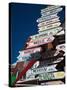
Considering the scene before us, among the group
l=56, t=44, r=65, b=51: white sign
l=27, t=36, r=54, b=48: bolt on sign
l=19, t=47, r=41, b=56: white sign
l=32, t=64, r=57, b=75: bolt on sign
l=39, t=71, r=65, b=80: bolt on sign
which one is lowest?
l=39, t=71, r=65, b=80: bolt on sign

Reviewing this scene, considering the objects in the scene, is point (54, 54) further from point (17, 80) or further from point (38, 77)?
point (17, 80)

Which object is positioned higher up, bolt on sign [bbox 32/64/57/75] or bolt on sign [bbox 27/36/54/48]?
bolt on sign [bbox 27/36/54/48]

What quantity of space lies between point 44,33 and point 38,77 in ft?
1.34

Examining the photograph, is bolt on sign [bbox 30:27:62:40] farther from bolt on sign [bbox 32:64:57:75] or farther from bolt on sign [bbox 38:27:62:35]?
bolt on sign [bbox 32:64:57:75]

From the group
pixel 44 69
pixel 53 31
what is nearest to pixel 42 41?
pixel 53 31

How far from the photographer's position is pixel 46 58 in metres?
2.15

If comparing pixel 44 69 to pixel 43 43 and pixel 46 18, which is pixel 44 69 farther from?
pixel 46 18

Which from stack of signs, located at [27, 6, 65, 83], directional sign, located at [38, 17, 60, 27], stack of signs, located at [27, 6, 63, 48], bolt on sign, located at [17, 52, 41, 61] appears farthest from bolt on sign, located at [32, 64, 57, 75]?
directional sign, located at [38, 17, 60, 27]

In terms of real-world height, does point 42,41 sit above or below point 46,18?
below

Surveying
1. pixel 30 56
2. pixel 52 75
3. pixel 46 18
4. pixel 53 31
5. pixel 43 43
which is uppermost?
pixel 46 18

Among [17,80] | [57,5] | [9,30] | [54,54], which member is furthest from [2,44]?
[57,5]

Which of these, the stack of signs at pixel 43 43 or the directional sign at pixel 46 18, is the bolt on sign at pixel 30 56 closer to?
the stack of signs at pixel 43 43

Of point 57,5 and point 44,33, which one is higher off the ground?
point 57,5

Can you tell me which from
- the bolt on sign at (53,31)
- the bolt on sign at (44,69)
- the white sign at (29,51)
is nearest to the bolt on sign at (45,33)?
the bolt on sign at (53,31)
